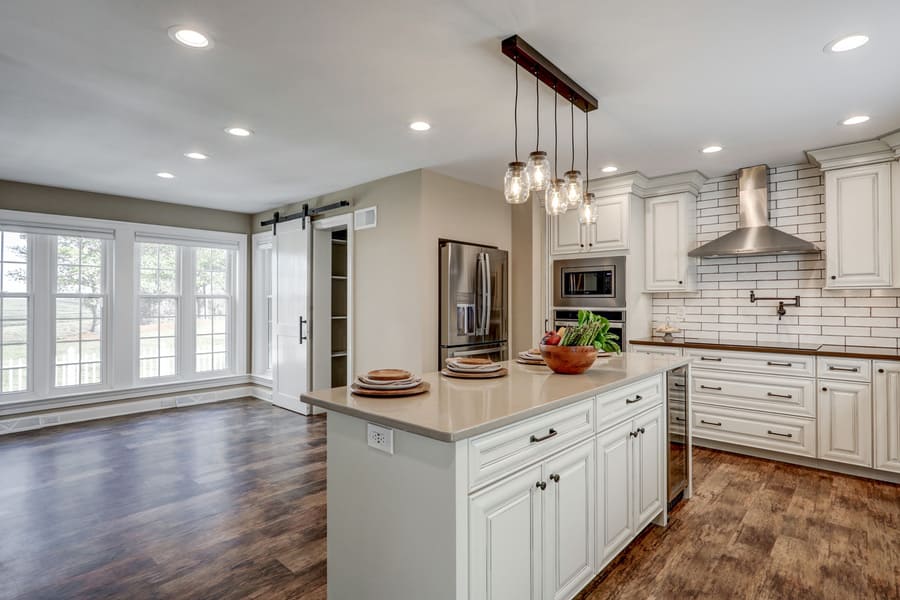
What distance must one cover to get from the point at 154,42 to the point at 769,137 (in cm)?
393

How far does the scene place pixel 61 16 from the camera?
1.99 meters

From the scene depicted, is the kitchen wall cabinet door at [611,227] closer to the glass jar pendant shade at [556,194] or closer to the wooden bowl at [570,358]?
the glass jar pendant shade at [556,194]

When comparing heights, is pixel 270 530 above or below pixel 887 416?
below

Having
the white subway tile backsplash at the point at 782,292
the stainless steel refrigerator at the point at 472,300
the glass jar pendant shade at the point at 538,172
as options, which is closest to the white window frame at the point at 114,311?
the stainless steel refrigerator at the point at 472,300

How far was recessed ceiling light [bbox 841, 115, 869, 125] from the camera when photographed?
3.09 meters

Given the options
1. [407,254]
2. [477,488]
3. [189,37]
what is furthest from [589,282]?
[189,37]

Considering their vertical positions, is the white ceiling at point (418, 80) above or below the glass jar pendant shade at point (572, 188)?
above

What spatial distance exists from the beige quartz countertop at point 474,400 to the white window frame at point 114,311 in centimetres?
477

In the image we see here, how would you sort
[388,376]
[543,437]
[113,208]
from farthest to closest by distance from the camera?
[113,208] < [388,376] < [543,437]

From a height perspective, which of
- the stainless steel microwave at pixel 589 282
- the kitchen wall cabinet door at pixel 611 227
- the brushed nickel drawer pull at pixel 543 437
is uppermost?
the kitchen wall cabinet door at pixel 611 227

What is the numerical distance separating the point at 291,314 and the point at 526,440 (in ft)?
15.1

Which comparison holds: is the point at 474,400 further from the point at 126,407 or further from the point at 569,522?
the point at 126,407

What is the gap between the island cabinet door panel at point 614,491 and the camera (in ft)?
7.00

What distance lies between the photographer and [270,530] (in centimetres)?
269
